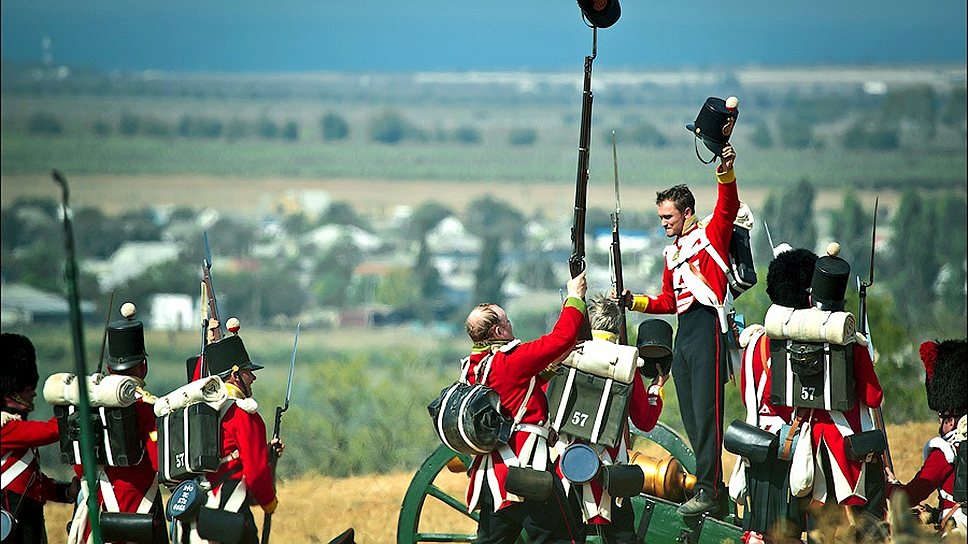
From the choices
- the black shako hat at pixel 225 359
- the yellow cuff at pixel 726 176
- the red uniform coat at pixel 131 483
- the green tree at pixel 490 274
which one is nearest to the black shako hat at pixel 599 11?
the yellow cuff at pixel 726 176

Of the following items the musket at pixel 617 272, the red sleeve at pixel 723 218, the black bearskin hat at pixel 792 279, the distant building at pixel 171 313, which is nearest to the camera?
the black bearskin hat at pixel 792 279

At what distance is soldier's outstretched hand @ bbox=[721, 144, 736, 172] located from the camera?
841 cm

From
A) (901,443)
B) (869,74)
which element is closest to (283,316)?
(869,74)

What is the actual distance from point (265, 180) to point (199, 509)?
10828 centimetres

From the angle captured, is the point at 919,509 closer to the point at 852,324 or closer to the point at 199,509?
the point at 852,324

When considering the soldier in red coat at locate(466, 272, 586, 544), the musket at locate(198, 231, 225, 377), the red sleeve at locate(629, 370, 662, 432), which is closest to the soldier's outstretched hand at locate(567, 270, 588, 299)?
the soldier in red coat at locate(466, 272, 586, 544)

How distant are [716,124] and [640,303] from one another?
1.09 meters

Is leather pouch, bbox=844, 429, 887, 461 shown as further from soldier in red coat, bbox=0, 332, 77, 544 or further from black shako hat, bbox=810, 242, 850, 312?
soldier in red coat, bbox=0, 332, 77, 544

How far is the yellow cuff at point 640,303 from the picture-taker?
354 inches

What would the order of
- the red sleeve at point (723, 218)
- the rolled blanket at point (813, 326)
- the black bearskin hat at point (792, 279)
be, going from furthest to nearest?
the red sleeve at point (723, 218), the black bearskin hat at point (792, 279), the rolled blanket at point (813, 326)

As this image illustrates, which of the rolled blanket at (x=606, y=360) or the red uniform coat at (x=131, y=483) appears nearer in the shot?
the rolled blanket at (x=606, y=360)

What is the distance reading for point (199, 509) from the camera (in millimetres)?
8352

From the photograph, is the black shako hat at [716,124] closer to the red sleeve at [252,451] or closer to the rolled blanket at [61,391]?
the red sleeve at [252,451]

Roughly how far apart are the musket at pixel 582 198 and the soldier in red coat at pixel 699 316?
45 centimetres
